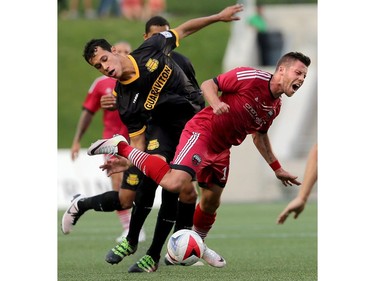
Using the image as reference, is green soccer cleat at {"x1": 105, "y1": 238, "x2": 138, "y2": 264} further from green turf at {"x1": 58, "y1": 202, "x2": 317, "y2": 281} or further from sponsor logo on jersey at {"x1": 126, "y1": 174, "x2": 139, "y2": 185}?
sponsor logo on jersey at {"x1": 126, "y1": 174, "x2": 139, "y2": 185}

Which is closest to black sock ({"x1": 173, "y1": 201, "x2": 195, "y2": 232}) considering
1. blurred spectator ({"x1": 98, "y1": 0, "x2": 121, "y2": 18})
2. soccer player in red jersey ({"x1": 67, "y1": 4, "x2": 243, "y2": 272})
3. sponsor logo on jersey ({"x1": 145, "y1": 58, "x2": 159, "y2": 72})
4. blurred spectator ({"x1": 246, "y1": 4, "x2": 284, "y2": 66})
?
soccer player in red jersey ({"x1": 67, "y1": 4, "x2": 243, "y2": 272})

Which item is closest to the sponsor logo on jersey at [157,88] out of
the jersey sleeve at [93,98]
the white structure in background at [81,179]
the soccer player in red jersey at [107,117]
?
the soccer player in red jersey at [107,117]

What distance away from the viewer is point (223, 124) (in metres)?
8.11

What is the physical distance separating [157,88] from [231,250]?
2.64m

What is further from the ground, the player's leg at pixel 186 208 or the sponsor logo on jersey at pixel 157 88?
the sponsor logo on jersey at pixel 157 88

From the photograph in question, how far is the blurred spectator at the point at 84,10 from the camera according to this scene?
35.8 m

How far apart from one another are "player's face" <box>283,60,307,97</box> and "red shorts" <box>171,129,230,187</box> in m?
0.88

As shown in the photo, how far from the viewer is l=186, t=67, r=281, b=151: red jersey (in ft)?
25.9

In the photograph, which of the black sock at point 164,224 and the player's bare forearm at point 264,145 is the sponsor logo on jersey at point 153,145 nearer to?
the black sock at point 164,224

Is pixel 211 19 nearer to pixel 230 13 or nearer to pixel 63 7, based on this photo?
pixel 230 13

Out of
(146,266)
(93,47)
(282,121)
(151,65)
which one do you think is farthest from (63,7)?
(146,266)
